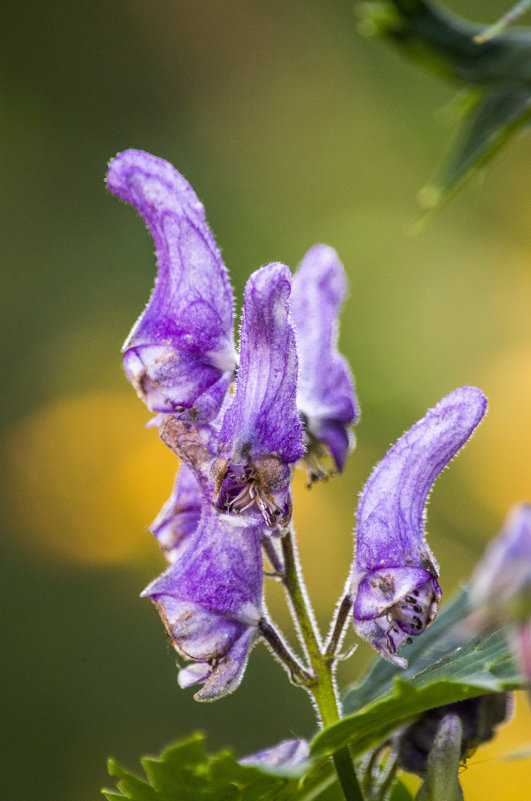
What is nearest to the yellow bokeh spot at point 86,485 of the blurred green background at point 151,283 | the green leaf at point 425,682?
the blurred green background at point 151,283

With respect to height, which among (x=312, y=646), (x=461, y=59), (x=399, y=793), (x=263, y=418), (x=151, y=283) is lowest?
(x=399, y=793)

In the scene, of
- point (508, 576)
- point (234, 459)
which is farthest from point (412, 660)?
point (508, 576)

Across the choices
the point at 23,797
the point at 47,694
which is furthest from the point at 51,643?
the point at 23,797

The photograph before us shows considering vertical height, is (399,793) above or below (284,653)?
below

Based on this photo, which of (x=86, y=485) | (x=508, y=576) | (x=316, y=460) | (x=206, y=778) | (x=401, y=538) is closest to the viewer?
(x=508, y=576)

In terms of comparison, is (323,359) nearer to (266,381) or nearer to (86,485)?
(266,381)

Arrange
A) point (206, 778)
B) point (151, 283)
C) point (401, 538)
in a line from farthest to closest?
point (151, 283) → point (401, 538) → point (206, 778)

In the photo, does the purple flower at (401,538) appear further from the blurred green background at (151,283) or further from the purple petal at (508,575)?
the blurred green background at (151,283)
